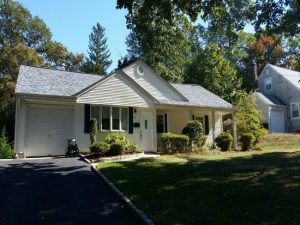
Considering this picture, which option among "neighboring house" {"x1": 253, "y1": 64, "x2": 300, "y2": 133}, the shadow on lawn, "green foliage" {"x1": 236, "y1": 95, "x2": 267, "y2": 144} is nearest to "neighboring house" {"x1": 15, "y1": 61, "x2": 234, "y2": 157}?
"green foliage" {"x1": 236, "y1": 95, "x2": 267, "y2": 144}

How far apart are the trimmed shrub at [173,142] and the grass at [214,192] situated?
623 cm

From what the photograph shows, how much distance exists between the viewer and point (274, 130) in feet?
117

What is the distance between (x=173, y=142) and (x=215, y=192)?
1050cm

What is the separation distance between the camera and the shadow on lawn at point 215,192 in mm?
6367

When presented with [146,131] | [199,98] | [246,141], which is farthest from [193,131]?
[199,98]

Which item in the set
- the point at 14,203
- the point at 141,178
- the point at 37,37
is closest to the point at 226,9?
the point at 141,178

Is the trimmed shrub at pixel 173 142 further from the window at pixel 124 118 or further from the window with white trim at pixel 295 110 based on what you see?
the window with white trim at pixel 295 110

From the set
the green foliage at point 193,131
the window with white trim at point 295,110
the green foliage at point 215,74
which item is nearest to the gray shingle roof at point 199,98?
the green foliage at point 193,131

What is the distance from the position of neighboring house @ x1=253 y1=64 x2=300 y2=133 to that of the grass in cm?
2489

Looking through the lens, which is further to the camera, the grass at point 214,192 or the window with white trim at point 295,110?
the window with white trim at point 295,110

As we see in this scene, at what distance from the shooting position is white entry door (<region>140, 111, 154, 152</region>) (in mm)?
19609

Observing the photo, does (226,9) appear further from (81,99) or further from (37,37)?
(37,37)

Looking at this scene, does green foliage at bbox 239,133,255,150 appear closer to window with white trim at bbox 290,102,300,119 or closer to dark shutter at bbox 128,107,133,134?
dark shutter at bbox 128,107,133,134

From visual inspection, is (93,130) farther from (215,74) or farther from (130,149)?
(215,74)
